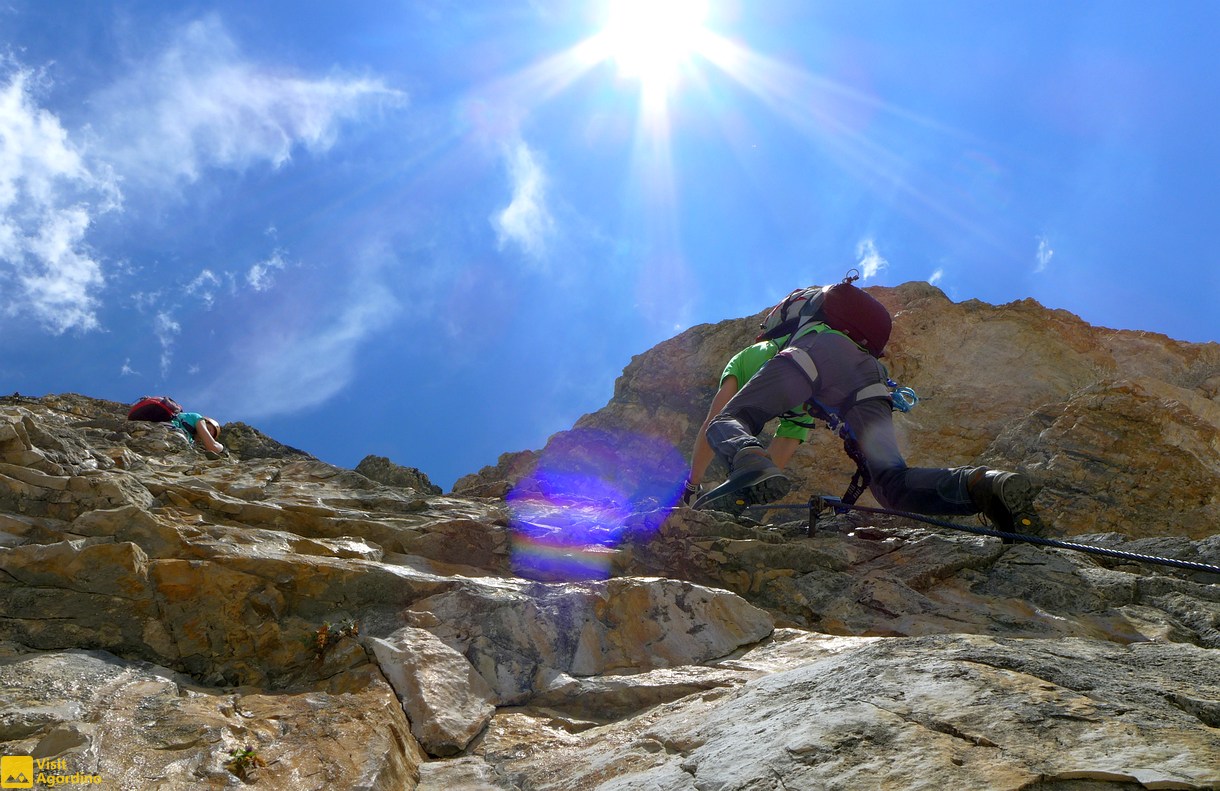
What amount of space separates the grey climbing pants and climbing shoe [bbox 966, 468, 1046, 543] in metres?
0.35

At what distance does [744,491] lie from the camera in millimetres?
4715

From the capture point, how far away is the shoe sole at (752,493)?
4617 mm

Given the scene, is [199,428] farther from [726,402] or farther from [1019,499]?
[1019,499]

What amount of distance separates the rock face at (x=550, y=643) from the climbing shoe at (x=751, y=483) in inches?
14.0

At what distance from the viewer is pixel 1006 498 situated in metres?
4.60

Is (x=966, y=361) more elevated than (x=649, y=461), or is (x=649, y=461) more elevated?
(x=966, y=361)

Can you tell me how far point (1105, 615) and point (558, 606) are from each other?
303cm

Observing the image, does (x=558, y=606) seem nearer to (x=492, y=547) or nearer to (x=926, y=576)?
(x=492, y=547)

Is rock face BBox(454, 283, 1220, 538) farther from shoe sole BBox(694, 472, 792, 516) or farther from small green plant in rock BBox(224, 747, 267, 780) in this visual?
small green plant in rock BBox(224, 747, 267, 780)

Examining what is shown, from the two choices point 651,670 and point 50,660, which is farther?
point 651,670

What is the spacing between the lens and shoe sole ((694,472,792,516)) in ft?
15.1

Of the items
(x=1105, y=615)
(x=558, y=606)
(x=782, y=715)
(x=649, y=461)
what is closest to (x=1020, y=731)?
(x=782, y=715)
